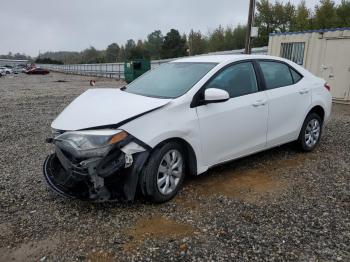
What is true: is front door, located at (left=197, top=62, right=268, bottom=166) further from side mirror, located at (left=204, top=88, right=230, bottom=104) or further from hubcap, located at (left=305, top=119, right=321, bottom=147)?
hubcap, located at (left=305, top=119, right=321, bottom=147)

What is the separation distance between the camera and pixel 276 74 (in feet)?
16.4

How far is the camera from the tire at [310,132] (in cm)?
540

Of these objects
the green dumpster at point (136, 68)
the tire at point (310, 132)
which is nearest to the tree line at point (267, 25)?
the green dumpster at point (136, 68)

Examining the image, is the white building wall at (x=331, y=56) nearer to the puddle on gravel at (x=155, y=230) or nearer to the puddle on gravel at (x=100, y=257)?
the puddle on gravel at (x=155, y=230)

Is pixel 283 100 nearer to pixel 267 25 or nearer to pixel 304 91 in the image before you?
pixel 304 91

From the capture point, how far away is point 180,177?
12.7 feet

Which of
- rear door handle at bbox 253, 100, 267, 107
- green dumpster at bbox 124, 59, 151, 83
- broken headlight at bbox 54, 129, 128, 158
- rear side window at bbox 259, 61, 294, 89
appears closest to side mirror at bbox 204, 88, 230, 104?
rear door handle at bbox 253, 100, 267, 107

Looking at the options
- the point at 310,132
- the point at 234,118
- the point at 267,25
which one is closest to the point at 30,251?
the point at 234,118

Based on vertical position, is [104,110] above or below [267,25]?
below

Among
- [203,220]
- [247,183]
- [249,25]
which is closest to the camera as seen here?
[203,220]

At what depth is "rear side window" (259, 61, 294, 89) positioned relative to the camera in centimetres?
479

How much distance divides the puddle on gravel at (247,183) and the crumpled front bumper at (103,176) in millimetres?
1046

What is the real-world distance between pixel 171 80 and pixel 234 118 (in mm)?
936

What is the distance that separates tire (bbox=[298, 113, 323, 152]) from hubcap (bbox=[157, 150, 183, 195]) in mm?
2510
